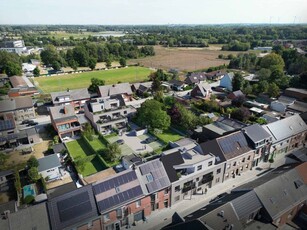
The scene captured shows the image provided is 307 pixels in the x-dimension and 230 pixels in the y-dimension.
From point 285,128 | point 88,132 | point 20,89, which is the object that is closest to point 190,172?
point 285,128

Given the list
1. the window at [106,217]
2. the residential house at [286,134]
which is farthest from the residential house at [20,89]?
the residential house at [286,134]

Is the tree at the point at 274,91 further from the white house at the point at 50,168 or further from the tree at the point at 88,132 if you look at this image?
the white house at the point at 50,168

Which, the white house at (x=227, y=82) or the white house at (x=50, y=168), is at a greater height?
the white house at (x=227, y=82)

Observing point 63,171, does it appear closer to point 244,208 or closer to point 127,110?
point 127,110

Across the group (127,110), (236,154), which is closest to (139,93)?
(127,110)

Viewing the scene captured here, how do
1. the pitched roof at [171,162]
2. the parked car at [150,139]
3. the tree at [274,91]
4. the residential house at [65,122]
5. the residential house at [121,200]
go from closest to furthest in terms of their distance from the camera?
the residential house at [121,200] < the pitched roof at [171,162] < the parked car at [150,139] < the residential house at [65,122] < the tree at [274,91]

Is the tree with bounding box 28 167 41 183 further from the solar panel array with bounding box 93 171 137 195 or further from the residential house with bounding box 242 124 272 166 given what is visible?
the residential house with bounding box 242 124 272 166

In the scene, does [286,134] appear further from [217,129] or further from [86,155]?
[86,155]
